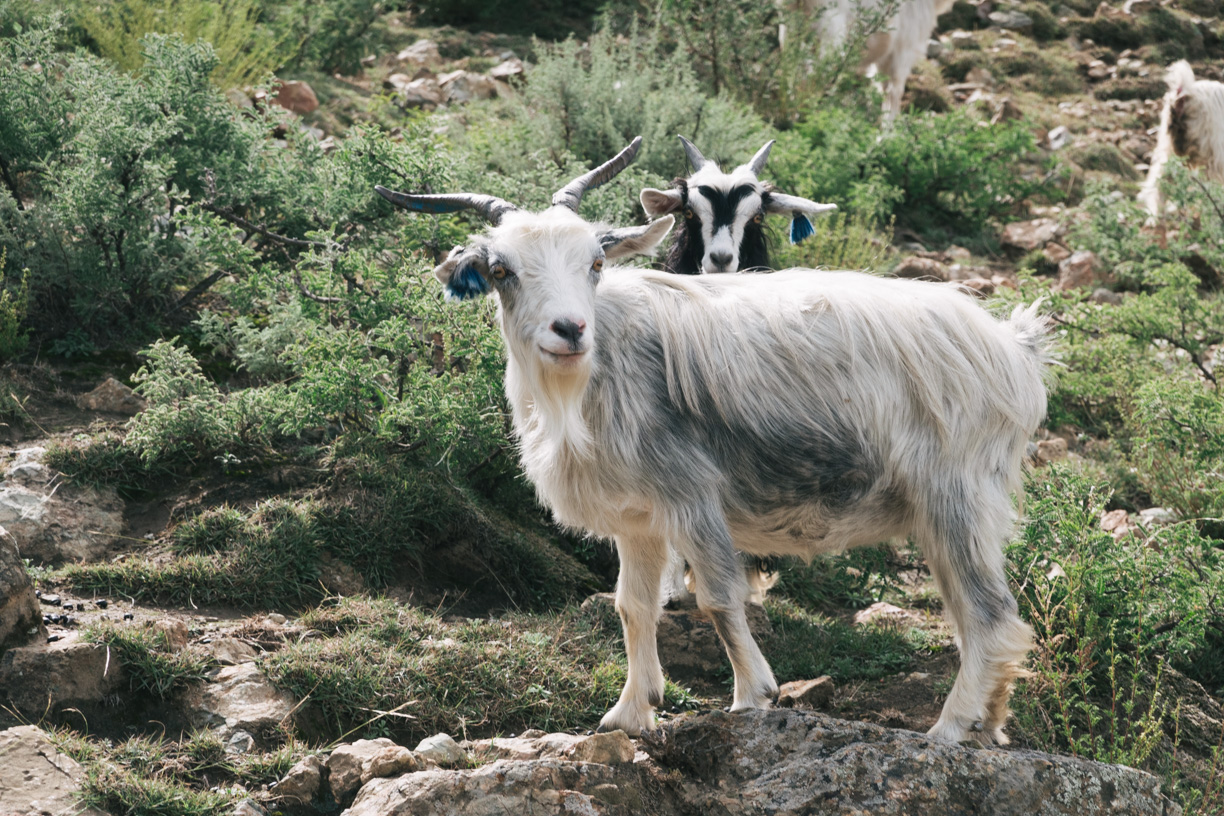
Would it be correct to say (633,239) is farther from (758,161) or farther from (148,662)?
(758,161)

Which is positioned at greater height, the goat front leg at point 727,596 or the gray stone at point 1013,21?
the gray stone at point 1013,21

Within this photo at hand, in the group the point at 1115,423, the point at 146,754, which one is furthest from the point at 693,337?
the point at 1115,423

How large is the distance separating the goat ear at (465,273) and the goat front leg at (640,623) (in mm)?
1148

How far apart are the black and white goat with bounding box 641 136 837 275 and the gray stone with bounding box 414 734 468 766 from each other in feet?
11.1

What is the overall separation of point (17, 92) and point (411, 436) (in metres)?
3.69

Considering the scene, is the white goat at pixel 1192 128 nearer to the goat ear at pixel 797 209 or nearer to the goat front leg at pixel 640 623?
the goat ear at pixel 797 209

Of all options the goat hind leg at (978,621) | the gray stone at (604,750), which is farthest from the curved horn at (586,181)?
the gray stone at (604,750)

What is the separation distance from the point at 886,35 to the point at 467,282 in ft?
34.0

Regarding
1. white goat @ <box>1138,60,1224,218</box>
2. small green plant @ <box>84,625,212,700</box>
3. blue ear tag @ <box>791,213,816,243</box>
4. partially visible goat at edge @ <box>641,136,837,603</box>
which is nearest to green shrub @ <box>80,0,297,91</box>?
partially visible goat at edge @ <box>641,136,837,603</box>

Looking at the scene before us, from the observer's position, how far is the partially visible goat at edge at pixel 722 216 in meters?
6.44

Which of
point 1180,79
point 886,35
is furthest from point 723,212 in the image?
point 1180,79

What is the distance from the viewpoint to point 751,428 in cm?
416

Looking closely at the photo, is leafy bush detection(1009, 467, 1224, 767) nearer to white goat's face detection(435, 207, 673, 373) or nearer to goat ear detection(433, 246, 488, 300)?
white goat's face detection(435, 207, 673, 373)

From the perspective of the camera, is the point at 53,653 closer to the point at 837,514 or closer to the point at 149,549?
the point at 149,549
